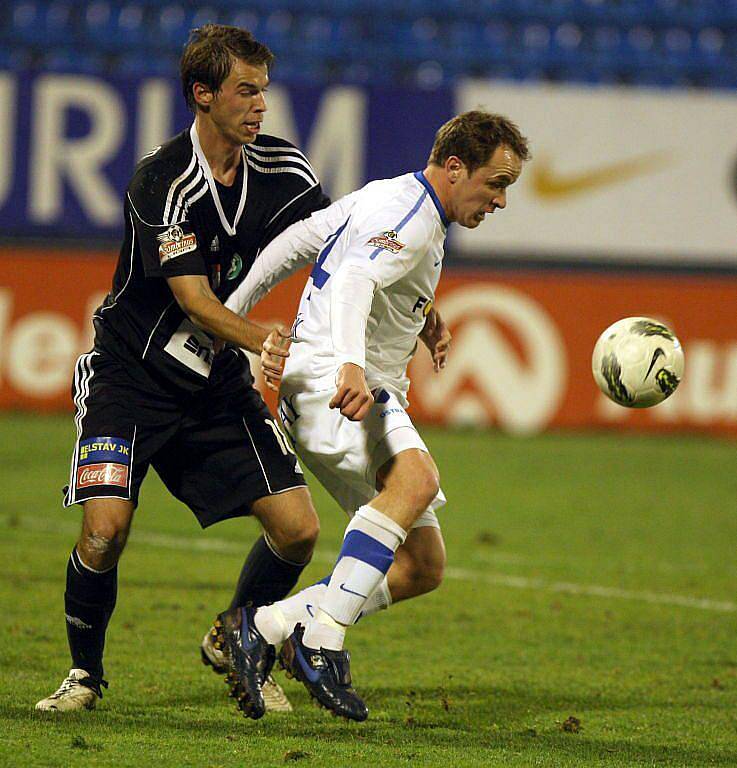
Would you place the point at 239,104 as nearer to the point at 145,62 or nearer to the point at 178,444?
the point at 178,444

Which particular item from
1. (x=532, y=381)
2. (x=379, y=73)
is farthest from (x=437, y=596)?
(x=379, y=73)

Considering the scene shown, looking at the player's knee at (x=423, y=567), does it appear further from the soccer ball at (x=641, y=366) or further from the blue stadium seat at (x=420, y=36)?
the blue stadium seat at (x=420, y=36)

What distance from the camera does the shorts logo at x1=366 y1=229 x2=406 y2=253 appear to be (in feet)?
12.4

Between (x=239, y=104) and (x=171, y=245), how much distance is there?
467 millimetres

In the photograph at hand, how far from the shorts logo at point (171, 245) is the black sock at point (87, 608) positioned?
36.4 inches

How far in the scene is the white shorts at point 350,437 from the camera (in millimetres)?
3840

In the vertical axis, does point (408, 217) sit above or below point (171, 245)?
above

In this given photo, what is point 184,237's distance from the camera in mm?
3920

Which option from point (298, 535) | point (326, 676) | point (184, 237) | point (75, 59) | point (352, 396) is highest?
point (75, 59)

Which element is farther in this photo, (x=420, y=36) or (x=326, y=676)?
(x=420, y=36)

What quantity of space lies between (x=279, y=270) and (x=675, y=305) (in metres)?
9.02

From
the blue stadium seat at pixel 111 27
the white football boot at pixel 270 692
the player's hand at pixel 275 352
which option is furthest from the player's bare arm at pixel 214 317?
the blue stadium seat at pixel 111 27

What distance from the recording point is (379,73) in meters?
13.8

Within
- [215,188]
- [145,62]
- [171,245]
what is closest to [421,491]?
[171,245]
